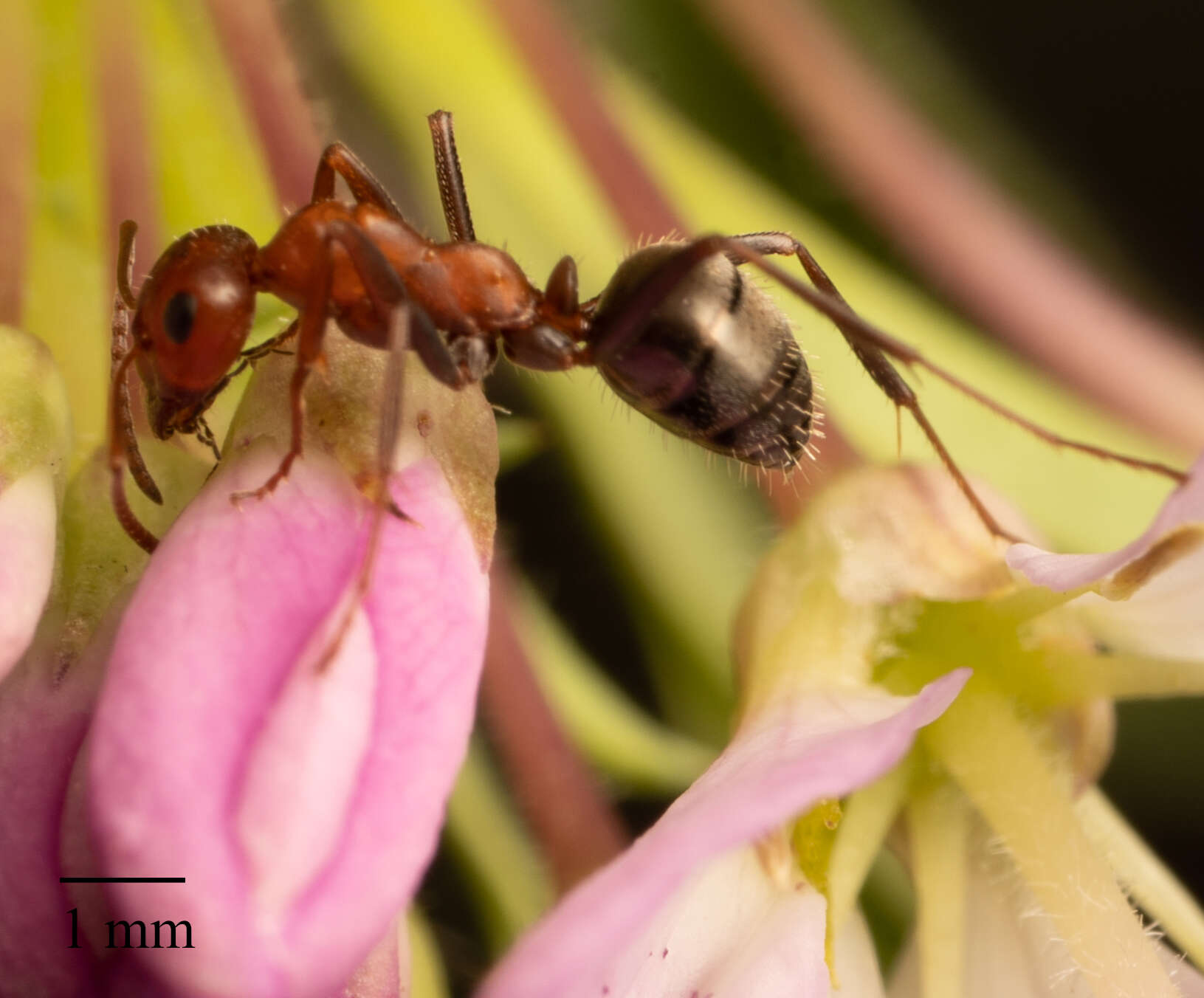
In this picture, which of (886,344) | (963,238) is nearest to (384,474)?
(886,344)

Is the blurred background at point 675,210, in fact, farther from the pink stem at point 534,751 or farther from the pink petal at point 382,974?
the pink petal at point 382,974

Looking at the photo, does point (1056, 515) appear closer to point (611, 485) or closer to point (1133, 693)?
point (611, 485)

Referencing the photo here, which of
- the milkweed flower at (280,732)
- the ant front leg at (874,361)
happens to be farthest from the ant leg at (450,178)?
the milkweed flower at (280,732)

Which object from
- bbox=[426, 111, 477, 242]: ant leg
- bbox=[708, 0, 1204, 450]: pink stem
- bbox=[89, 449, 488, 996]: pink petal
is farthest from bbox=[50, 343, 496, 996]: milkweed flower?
bbox=[708, 0, 1204, 450]: pink stem

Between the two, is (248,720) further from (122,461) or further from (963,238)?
(963,238)

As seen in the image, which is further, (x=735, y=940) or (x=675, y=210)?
(x=675, y=210)
